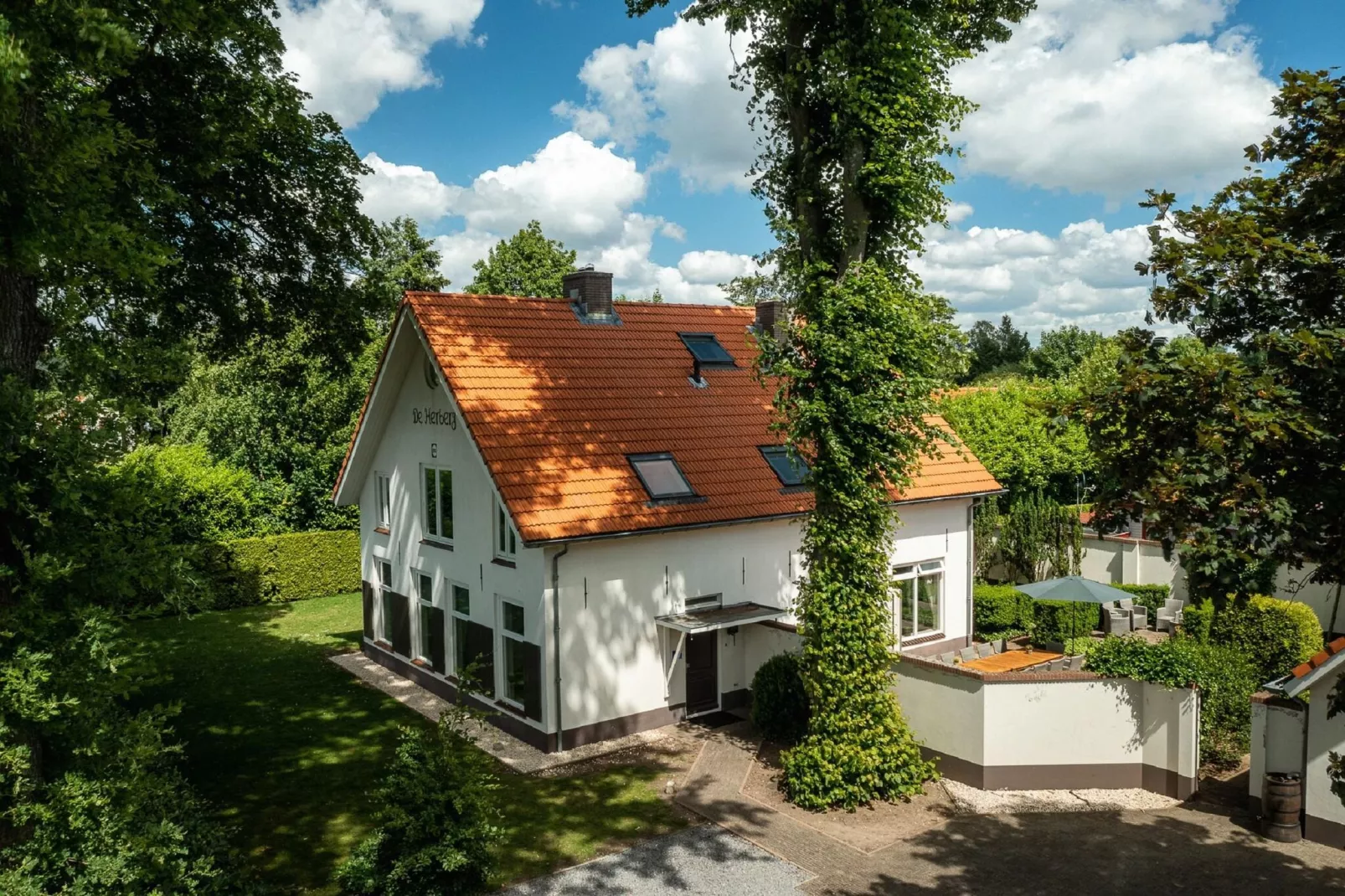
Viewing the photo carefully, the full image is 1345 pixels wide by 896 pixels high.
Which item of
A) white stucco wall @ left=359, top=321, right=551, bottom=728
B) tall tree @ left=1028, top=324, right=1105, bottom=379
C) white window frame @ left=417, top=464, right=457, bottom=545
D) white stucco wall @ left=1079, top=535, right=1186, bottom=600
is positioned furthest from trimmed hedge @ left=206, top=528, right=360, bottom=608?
tall tree @ left=1028, top=324, right=1105, bottom=379

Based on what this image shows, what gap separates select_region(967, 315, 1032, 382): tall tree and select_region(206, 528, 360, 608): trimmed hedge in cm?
6624

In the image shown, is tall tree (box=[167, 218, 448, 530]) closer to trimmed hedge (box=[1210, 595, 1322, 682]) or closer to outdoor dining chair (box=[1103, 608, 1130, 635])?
outdoor dining chair (box=[1103, 608, 1130, 635])

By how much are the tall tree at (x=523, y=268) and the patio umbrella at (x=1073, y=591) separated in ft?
84.7

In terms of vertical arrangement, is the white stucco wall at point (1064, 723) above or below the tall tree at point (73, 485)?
below

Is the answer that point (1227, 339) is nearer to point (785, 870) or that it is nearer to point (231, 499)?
point (785, 870)

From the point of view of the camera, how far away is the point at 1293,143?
611 cm

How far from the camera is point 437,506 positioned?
680 inches

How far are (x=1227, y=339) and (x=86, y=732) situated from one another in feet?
31.9

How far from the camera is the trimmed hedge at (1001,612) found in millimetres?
21250

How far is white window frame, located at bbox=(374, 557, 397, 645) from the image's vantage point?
19.3 m

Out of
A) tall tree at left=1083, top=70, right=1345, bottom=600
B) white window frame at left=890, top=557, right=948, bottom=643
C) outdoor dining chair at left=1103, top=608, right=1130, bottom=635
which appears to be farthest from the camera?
outdoor dining chair at left=1103, top=608, right=1130, bottom=635

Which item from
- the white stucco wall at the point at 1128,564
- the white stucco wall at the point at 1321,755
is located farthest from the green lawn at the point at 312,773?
the white stucco wall at the point at 1128,564

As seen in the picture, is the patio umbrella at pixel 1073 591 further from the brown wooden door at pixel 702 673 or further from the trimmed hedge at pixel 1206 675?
the brown wooden door at pixel 702 673

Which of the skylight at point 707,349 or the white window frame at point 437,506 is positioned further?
the skylight at point 707,349
